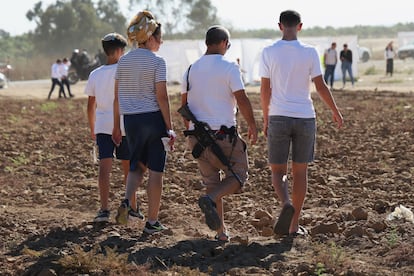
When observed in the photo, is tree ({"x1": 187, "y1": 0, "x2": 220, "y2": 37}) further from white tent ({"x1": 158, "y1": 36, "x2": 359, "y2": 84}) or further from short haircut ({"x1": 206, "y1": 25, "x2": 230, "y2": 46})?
short haircut ({"x1": 206, "y1": 25, "x2": 230, "y2": 46})

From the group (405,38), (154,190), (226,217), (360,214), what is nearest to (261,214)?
(226,217)

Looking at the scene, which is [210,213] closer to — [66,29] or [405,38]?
[405,38]

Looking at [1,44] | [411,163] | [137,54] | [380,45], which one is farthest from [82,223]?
[1,44]

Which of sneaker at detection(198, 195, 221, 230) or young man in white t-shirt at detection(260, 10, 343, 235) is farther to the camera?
young man in white t-shirt at detection(260, 10, 343, 235)

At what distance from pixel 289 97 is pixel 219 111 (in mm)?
538

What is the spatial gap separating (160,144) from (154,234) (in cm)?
69

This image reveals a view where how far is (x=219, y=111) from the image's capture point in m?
6.74

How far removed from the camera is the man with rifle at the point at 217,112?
6.69 m

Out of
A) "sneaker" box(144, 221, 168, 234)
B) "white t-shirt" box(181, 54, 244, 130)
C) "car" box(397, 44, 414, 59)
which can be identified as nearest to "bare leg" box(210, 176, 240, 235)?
"white t-shirt" box(181, 54, 244, 130)

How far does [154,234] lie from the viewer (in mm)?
7035

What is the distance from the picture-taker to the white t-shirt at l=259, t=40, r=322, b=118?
6.78 m

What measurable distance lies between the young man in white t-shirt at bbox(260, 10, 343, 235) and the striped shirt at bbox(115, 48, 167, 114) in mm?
800

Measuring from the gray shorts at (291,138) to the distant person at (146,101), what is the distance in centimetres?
77

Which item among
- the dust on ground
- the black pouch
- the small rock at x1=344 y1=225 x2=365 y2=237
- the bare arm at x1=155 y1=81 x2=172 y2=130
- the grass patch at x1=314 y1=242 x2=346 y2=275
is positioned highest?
the bare arm at x1=155 y1=81 x2=172 y2=130
